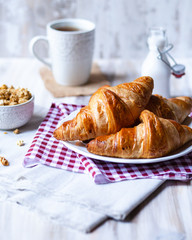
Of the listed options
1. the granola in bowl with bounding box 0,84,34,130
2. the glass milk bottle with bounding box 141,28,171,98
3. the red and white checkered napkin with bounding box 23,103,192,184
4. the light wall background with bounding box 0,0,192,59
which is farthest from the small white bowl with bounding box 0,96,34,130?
the light wall background with bounding box 0,0,192,59

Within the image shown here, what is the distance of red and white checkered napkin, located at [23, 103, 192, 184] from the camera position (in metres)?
0.98

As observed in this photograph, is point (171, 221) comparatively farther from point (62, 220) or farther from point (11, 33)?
point (11, 33)

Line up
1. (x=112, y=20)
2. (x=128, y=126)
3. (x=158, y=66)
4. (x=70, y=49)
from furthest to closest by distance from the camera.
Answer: (x=112, y=20) → (x=70, y=49) → (x=158, y=66) → (x=128, y=126)

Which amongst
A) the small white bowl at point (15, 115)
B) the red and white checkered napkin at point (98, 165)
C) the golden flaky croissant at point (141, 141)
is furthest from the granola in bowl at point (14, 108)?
the golden flaky croissant at point (141, 141)

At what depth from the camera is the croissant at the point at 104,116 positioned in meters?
1.04

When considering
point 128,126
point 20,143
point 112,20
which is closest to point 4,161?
point 20,143

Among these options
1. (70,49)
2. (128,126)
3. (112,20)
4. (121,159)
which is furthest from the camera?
(112,20)

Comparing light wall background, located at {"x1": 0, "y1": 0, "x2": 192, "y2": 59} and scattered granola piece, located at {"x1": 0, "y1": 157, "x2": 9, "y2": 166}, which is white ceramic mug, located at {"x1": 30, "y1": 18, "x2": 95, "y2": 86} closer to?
light wall background, located at {"x1": 0, "y1": 0, "x2": 192, "y2": 59}

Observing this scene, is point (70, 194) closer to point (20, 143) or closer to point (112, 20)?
point (20, 143)

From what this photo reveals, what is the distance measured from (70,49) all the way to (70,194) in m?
0.86

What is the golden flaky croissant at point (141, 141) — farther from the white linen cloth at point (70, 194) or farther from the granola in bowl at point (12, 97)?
the granola in bowl at point (12, 97)

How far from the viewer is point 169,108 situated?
1.16 meters

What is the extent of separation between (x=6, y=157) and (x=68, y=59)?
679mm

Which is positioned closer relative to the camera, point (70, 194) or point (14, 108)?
point (70, 194)
